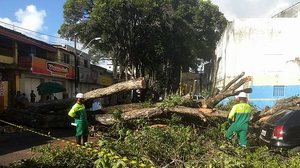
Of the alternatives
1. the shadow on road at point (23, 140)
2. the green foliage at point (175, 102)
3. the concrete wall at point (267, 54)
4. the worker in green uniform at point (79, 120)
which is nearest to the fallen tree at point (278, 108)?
the green foliage at point (175, 102)

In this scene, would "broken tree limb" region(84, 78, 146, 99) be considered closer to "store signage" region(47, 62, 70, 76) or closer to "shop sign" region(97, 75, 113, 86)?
"store signage" region(47, 62, 70, 76)

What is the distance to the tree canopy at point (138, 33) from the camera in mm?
35500

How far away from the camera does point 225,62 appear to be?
Answer: 128 ft

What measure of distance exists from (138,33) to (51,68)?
26.0 ft

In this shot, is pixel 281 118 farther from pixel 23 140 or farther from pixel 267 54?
pixel 267 54

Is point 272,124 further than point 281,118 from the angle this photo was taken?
Yes

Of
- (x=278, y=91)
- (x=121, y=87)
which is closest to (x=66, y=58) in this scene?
(x=278, y=91)

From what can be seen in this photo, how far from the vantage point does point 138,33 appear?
36844mm

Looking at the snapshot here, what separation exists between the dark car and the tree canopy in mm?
25267

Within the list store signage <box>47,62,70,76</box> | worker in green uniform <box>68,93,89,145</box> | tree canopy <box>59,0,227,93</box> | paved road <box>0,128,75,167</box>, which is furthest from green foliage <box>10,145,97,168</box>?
tree canopy <box>59,0,227,93</box>

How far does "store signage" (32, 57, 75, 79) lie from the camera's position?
29531 millimetres

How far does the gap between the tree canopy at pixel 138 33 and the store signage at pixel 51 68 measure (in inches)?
134

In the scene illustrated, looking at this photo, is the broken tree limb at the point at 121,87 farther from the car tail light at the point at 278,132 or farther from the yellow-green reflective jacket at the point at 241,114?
the car tail light at the point at 278,132

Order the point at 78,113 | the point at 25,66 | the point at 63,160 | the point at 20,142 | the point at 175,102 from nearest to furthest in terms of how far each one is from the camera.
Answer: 1. the point at 63,160
2. the point at 78,113
3. the point at 20,142
4. the point at 175,102
5. the point at 25,66
